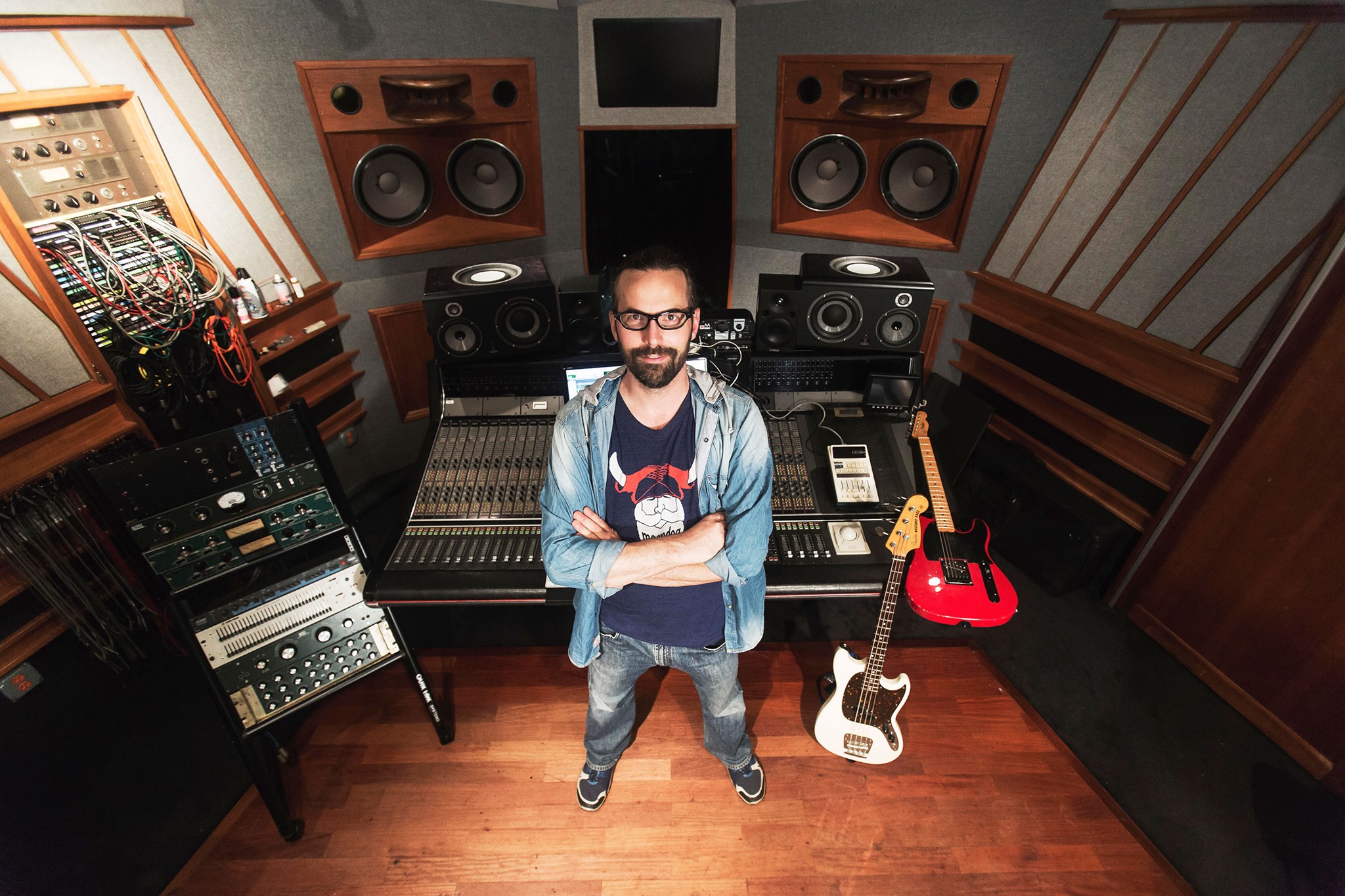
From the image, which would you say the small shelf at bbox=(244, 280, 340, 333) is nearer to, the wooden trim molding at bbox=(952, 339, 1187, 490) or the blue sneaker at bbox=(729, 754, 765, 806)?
the blue sneaker at bbox=(729, 754, 765, 806)

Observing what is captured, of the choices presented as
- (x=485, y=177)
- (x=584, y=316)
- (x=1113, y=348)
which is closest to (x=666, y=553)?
(x=584, y=316)

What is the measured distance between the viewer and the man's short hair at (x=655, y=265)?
1.28m

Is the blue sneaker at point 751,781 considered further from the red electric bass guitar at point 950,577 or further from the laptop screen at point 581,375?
the laptop screen at point 581,375

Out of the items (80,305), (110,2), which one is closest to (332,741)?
(80,305)

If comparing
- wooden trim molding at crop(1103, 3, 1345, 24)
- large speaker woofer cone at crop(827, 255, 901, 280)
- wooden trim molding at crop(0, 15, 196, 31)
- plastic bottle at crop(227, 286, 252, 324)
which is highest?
wooden trim molding at crop(1103, 3, 1345, 24)

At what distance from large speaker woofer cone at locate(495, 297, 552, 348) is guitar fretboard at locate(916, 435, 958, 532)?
4.57ft

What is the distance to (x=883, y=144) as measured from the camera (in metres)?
3.03

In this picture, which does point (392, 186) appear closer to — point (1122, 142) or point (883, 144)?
point (883, 144)

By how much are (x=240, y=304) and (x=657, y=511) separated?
2212 millimetres

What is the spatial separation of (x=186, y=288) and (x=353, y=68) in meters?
1.21

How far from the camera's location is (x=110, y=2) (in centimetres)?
195

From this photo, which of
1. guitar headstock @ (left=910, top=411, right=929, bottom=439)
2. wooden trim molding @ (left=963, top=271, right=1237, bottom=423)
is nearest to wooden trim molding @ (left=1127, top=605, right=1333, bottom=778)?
wooden trim molding @ (left=963, top=271, right=1237, bottom=423)

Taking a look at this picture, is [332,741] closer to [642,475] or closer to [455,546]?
[455,546]

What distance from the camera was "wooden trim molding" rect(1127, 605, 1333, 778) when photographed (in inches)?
83.1
